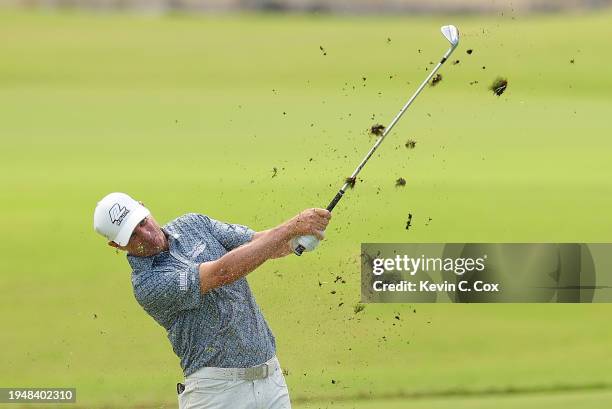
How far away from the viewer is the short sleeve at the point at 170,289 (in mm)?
6266

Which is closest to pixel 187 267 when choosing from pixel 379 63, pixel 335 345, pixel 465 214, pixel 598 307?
pixel 335 345

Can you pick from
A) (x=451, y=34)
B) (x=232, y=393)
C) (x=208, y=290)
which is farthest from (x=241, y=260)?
(x=451, y=34)

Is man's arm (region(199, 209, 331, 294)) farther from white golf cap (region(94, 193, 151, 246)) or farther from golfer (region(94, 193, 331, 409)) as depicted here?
white golf cap (region(94, 193, 151, 246))

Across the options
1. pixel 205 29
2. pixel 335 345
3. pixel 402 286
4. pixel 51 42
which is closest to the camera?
pixel 335 345

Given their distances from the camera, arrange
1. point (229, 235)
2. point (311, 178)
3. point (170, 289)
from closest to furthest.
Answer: point (170, 289), point (229, 235), point (311, 178)

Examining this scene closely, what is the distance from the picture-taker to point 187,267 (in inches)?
250

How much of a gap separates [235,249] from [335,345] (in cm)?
705

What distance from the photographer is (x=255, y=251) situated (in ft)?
20.3

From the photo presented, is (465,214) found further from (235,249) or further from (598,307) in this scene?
(235,249)

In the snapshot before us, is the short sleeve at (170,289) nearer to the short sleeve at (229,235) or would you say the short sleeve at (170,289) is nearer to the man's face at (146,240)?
the man's face at (146,240)

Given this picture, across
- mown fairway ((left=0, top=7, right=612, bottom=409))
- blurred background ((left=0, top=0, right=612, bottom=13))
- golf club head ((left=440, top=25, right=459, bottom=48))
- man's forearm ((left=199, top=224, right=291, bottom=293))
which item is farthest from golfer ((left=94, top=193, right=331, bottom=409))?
blurred background ((left=0, top=0, right=612, bottom=13))

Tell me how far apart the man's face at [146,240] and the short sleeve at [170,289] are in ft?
0.32

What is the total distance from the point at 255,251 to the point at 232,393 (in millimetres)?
731

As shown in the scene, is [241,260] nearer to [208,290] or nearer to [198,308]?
[208,290]
